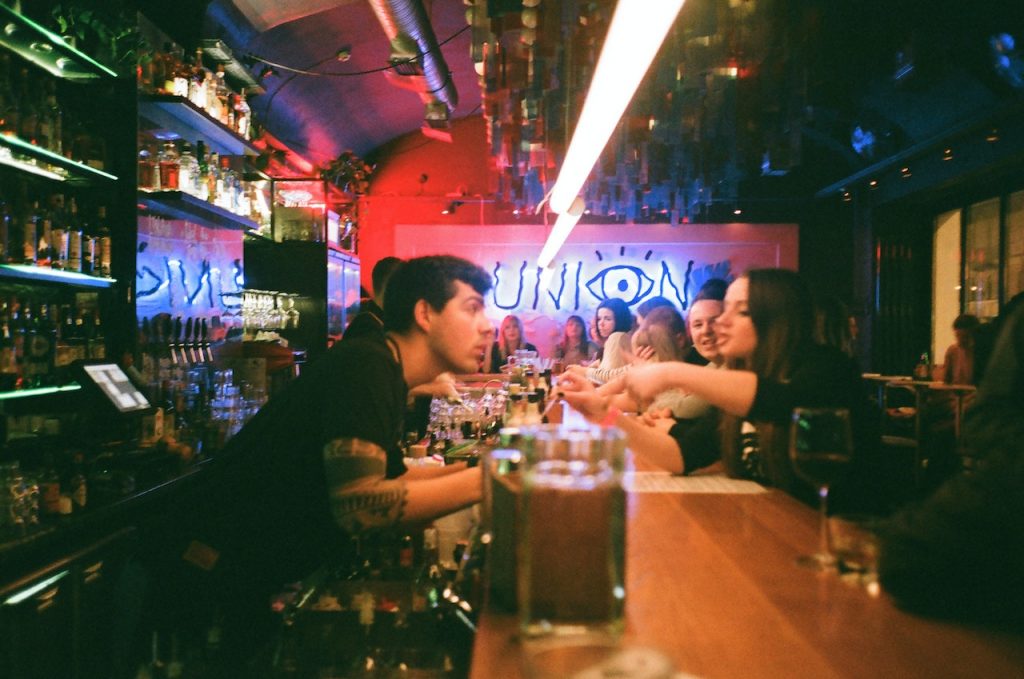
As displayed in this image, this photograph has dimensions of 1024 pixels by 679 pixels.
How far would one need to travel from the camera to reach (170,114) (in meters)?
3.93

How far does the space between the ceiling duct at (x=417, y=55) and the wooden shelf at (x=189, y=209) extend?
5.19 feet

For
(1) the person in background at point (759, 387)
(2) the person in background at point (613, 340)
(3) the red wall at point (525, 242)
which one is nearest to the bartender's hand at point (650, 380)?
(1) the person in background at point (759, 387)

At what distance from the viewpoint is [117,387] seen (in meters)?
3.12

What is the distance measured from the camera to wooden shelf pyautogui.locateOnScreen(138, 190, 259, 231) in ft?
12.0

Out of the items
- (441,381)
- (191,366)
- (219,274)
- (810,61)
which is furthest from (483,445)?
(810,61)

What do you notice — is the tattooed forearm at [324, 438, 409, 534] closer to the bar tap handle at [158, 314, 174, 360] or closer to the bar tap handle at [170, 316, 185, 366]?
the bar tap handle at [158, 314, 174, 360]

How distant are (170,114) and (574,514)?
3.83 metres

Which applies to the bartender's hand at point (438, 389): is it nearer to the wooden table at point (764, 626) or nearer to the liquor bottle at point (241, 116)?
the liquor bottle at point (241, 116)

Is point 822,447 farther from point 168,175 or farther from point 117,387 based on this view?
point 168,175

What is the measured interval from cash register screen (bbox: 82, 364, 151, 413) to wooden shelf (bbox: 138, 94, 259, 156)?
132 cm

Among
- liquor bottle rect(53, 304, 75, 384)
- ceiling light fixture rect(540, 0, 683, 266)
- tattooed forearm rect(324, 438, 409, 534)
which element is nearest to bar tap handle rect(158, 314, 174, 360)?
liquor bottle rect(53, 304, 75, 384)

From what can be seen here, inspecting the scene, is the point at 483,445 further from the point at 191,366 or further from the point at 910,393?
the point at 910,393

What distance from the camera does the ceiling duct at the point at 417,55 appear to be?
4750 mm

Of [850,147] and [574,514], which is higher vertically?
[850,147]
